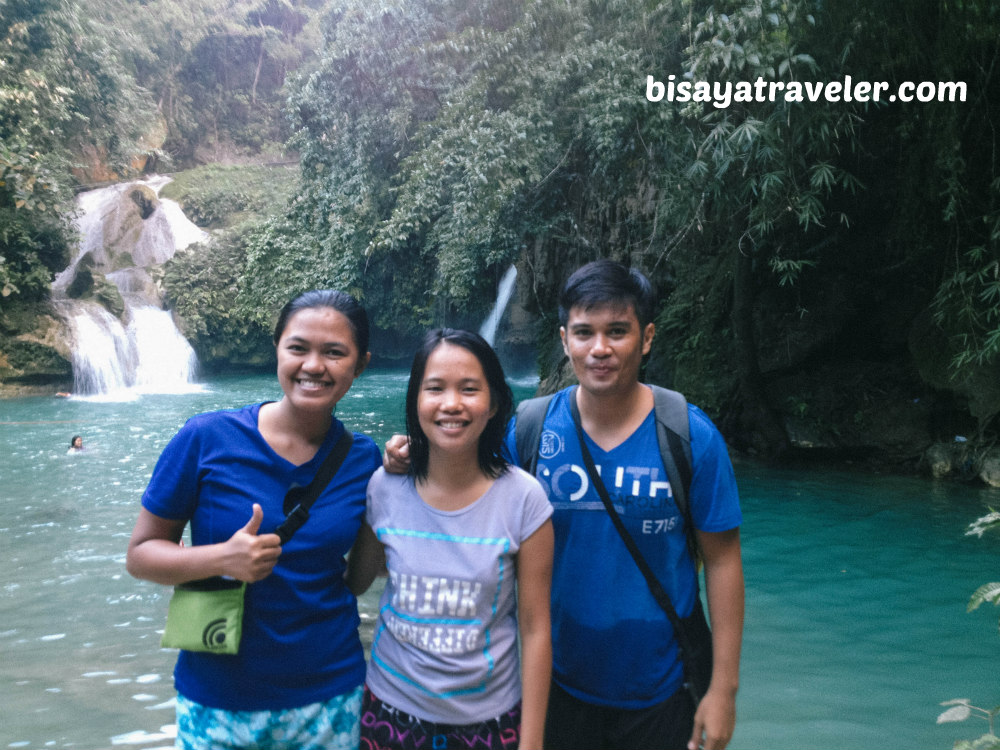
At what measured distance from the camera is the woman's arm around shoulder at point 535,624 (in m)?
1.79

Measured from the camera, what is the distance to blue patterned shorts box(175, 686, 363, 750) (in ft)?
5.91

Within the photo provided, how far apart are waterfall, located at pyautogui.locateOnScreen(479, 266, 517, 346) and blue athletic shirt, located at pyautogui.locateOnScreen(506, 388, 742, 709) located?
45.8 ft

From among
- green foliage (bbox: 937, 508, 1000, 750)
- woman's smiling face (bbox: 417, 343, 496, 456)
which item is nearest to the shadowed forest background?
green foliage (bbox: 937, 508, 1000, 750)

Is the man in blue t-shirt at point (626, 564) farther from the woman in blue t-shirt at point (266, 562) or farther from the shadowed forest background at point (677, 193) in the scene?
the shadowed forest background at point (677, 193)

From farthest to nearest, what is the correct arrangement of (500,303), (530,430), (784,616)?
(500,303) < (784,616) < (530,430)

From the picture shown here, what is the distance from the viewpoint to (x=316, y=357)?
195 centimetres

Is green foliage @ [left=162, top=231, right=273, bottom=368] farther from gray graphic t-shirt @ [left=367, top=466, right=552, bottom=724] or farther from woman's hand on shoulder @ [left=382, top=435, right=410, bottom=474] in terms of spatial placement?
gray graphic t-shirt @ [left=367, top=466, right=552, bottom=724]

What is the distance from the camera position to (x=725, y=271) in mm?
10156

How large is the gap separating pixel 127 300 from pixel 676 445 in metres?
22.4

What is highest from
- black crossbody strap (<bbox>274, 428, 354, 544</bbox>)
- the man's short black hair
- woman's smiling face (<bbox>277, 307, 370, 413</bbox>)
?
the man's short black hair

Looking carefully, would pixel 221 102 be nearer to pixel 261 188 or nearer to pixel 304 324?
pixel 261 188

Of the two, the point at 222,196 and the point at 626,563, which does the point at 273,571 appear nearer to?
the point at 626,563

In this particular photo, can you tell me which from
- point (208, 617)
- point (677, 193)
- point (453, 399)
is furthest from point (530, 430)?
point (677, 193)

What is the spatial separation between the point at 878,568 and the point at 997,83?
416 cm
